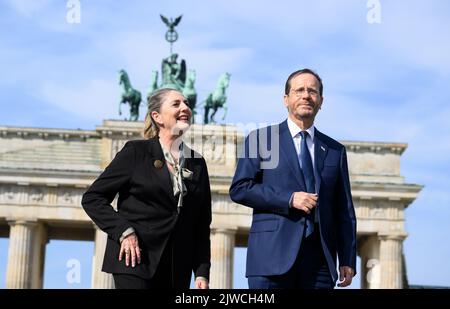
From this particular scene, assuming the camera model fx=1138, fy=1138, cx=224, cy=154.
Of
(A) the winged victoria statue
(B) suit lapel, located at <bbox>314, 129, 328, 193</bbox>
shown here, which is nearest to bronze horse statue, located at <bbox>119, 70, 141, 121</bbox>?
(A) the winged victoria statue

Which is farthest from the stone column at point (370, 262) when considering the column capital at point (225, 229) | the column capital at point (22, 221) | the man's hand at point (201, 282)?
the man's hand at point (201, 282)

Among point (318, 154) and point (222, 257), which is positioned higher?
point (222, 257)

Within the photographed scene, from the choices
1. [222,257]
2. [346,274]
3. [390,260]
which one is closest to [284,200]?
[346,274]

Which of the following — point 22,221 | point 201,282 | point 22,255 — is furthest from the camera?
point 22,221

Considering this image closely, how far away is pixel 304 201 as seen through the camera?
7.75m

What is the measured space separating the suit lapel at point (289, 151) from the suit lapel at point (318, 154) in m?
0.11

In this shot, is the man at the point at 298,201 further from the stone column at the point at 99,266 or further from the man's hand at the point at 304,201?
the stone column at the point at 99,266

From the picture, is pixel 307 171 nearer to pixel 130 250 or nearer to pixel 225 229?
pixel 130 250

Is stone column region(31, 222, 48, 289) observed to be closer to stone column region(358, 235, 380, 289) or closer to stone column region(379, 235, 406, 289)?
stone column region(358, 235, 380, 289)

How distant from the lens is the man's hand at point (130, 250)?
24.2ft

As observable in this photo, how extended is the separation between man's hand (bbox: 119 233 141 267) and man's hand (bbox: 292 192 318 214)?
1.14 meters

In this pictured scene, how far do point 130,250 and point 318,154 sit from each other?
1.69 m

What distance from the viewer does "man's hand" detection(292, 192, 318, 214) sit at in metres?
7.74
